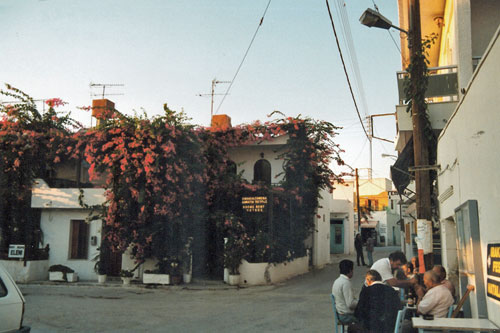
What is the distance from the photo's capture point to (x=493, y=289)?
219 inches

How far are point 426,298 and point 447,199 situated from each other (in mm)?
3589

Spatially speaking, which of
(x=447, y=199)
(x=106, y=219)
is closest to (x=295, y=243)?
(x=106, y=219)

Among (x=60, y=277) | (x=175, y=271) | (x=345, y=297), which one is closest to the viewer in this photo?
(x=345, y=297)

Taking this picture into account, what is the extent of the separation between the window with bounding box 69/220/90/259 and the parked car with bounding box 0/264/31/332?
13.3m

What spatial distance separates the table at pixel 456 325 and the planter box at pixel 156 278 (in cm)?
1222

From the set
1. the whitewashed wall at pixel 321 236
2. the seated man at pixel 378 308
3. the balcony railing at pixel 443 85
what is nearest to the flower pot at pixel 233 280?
the whitewashed wall at pixel 321 236

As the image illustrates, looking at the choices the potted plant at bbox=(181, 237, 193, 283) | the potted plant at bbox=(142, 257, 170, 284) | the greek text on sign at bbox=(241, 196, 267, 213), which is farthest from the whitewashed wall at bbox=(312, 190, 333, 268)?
the potted plant at bbox=(142, 257, 170, 284)

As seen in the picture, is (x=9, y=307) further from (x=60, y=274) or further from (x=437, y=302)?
(x=60, y=274)

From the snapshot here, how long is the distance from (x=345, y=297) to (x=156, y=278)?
1135 centimetres

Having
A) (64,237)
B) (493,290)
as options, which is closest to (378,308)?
(493,290)

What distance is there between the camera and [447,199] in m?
9.66

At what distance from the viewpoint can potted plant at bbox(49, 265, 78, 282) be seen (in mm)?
17453

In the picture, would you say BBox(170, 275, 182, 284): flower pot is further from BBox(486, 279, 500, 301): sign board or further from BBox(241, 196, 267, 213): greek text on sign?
BBox(486, 279, 500, 301): sign board

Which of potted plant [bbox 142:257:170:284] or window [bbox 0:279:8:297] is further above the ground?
window [bbox 0:279:8:297]
